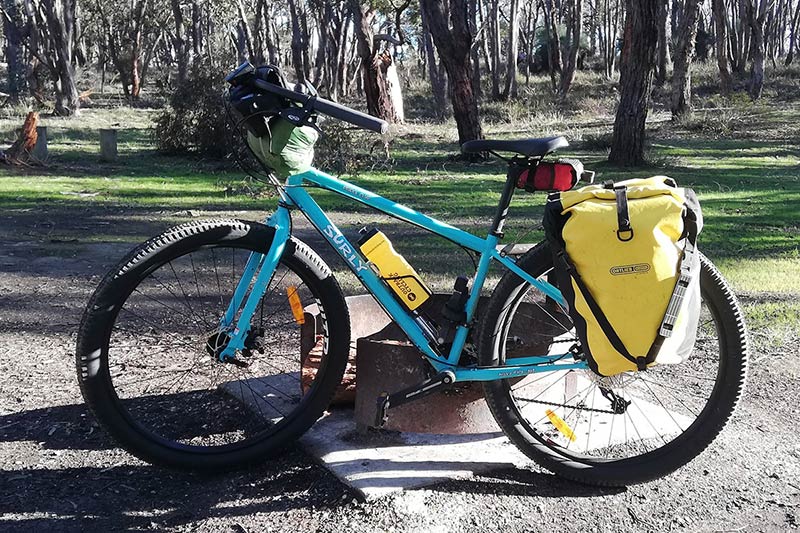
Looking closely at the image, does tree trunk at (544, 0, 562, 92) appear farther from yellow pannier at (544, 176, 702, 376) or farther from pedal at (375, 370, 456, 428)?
yellow pannier at (544, 176, 702, 376)

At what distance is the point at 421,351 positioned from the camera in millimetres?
3199

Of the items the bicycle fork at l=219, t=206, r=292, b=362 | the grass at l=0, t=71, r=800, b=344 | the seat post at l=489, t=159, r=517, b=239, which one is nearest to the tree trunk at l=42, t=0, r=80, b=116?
the grass at l=0, t=71, r=800, b=344

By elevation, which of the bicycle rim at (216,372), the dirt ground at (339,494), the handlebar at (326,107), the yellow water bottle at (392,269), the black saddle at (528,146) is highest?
the handlebar at (326,107)

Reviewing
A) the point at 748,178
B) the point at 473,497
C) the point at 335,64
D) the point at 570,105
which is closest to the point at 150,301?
the point at 473,497

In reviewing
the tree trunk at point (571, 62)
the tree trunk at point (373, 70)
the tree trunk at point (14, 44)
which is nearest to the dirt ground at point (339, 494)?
the tree trunk at point (373, 70)

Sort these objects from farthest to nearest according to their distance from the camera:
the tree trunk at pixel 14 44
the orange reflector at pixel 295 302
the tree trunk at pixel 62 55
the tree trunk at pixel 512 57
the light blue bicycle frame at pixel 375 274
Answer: the tree trunk at pixel 512 57 → the tree trunk at pixel 14 44 → the tree trunk at pixel 62 55 → the orange reflector at pixel 295 302 → the light blue bicycle frame at pixel 375 274

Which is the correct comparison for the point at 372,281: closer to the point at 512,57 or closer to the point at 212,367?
the point at 212,367

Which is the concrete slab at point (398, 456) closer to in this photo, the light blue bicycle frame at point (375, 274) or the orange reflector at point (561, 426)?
the orange reflector at point (561, 426)

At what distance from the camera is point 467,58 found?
1453 centimetres

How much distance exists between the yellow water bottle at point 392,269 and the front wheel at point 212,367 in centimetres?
21

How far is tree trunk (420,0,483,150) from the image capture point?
14.4 metres

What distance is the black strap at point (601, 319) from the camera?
2.75 m

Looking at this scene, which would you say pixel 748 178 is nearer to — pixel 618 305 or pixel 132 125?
pixel 618 305

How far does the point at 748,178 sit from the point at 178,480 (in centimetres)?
1141
